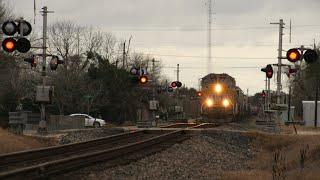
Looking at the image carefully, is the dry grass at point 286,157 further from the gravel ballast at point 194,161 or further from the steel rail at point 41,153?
the steel rail at point 41,153

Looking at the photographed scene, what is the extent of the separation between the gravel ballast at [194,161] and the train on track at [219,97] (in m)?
14.2

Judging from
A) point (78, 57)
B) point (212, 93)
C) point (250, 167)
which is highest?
point (78, 57)

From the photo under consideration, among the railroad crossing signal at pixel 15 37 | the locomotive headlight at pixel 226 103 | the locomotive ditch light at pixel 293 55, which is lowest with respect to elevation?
the locomotive headlight at pixel 226 103

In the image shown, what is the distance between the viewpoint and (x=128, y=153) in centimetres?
2111

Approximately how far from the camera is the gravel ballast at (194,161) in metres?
15.9

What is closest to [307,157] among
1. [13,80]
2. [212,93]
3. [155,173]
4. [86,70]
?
[155,173]

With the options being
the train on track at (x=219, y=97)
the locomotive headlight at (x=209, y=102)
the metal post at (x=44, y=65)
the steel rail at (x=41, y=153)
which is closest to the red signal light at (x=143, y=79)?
the metal post at (x=44, y=65)

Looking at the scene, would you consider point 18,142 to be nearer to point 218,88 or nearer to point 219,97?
point 218,88

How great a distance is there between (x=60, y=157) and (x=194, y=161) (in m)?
4.85

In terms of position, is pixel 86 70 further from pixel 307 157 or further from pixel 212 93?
pixel 307 157

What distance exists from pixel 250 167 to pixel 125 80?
49.5 metres

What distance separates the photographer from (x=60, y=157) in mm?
18859

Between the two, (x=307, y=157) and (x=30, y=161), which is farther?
(x=307, y=157)

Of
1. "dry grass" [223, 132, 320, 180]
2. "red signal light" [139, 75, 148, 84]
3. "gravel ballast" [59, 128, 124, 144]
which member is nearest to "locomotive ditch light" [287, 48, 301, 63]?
"dry grass" [223, 132, 320, 180]
